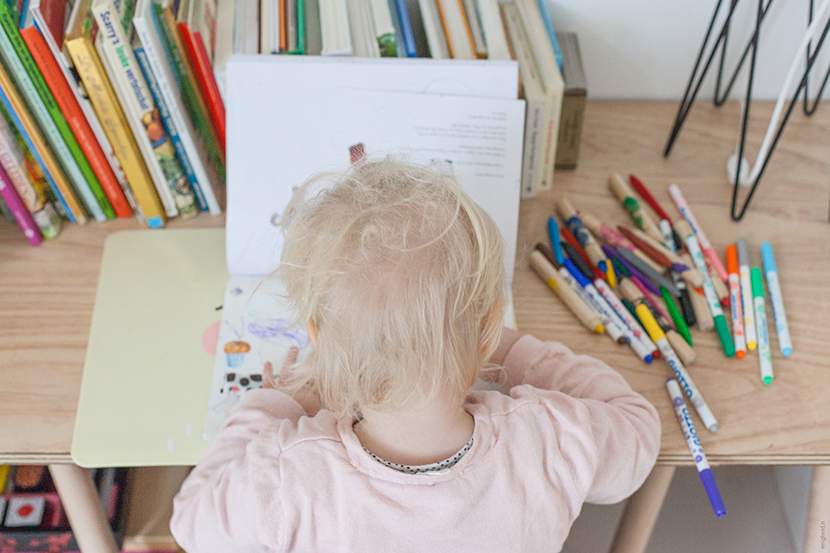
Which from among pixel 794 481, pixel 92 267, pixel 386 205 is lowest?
pixel 794 481

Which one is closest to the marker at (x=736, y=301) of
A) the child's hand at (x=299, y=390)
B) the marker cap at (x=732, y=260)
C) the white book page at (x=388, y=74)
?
the marker cap at (x=732, y=260)

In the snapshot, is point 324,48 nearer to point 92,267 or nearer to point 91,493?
point 92,267

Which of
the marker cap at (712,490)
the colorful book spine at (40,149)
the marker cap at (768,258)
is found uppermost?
the colorful book spine at (40,149)

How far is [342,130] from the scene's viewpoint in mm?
853

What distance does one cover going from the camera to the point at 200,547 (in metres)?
0.69

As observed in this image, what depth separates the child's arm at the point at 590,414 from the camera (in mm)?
641

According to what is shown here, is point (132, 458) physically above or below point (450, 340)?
below

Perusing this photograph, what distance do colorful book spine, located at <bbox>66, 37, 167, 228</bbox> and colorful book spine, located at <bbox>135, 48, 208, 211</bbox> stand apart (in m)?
0.05

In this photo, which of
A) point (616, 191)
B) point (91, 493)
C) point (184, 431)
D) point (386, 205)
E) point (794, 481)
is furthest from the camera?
point (794, 481)

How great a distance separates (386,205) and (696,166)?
0.71 meters

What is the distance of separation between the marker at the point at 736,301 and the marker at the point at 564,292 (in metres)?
0.17

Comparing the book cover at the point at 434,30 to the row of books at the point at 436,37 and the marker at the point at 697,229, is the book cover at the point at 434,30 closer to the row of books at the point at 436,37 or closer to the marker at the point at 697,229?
the row of books at the point at 436,37

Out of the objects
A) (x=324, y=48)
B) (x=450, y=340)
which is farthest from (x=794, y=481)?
(x=324, y=48)

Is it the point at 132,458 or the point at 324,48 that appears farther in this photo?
the point at 324,48
